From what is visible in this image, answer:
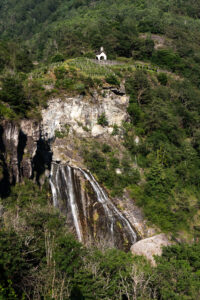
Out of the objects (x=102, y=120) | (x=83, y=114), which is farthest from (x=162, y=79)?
(x=83, y=114)

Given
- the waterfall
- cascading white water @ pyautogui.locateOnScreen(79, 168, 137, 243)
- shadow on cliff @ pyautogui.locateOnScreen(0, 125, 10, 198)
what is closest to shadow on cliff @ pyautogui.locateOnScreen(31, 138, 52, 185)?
the waterfall

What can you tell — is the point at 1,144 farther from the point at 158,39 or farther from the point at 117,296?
the point at 158,39

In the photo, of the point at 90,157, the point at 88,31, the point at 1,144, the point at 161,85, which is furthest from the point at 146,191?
the point at 88,31

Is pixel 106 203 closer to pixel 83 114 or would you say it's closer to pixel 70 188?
pixel 70 188

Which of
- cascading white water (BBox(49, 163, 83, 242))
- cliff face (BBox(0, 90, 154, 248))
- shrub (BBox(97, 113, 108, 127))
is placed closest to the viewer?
cliff face (BBox(0, 90, 154, 248))

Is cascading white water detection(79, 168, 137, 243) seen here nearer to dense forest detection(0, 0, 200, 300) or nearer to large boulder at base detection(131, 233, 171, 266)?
dense forest detection(0, 0, 200, 300)

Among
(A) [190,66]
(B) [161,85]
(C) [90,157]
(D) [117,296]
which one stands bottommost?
(D) [117,296]
